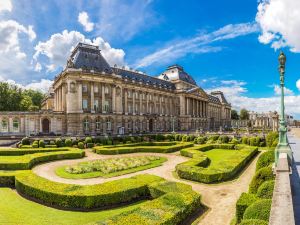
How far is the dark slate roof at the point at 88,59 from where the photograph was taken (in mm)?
58344

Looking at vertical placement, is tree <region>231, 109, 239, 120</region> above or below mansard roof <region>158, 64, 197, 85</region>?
below

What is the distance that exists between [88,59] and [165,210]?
53868mm

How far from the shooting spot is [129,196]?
1573cm

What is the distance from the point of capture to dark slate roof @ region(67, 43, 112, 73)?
58.3m

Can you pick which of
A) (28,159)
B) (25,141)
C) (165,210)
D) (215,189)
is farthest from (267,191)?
(25,141)

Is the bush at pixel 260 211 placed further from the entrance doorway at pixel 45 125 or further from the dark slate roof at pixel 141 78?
the dark slate roof at pixel 141 78

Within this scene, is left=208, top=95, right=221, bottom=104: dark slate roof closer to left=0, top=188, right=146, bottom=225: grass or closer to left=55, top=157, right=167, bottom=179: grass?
left=55, top=157, right=167, bottom=179: grass

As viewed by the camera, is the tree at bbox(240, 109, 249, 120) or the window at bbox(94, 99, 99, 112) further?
the tree at bbox(240, 109, 249, 120)

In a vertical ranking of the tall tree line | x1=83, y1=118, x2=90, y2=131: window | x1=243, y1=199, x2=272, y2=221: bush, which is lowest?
x1=243, y1=199, x2=272, y2=221: bush

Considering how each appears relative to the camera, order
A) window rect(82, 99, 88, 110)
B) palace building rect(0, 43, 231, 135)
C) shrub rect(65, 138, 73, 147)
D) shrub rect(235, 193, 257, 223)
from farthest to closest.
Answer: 1. window rect(82, 99, 88, 110)
2. palace building rect(0, 43, 231, 135)
3. shrub rect(65, 138, 73, 147)
4. shrub rect(235, 193, 257, 223)

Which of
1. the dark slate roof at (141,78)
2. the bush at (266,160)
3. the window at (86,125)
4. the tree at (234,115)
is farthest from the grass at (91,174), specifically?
the tree at (234,115)

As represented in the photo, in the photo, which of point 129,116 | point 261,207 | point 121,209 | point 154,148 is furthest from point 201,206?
point 129,116

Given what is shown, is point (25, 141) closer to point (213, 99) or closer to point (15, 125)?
point (15, 125)

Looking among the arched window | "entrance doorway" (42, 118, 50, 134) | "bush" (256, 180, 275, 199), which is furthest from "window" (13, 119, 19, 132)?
"bush" (256, 180, 275, 199)
